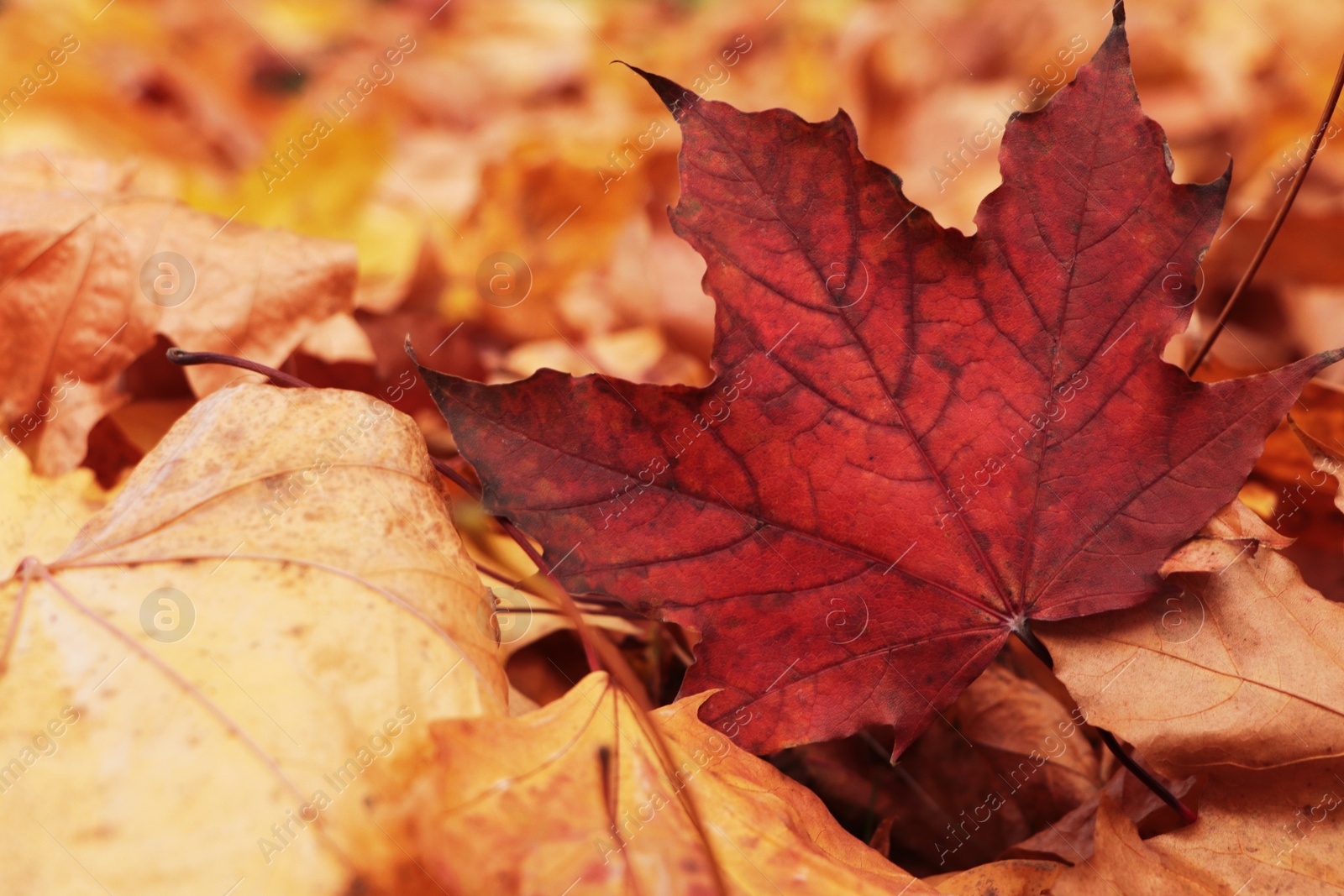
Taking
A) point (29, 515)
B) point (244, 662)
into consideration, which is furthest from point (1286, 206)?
point (29, 515)

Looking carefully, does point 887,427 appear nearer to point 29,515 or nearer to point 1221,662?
point 1221,662

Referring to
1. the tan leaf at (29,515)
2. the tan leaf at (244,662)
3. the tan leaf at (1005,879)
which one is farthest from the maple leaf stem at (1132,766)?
the tan leaf at (29,515)

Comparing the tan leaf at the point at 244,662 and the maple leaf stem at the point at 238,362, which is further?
the maple leaf stem at the point at 238,362

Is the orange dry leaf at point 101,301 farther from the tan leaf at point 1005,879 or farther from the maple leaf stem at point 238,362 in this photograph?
the tan leaf at point 1005,879

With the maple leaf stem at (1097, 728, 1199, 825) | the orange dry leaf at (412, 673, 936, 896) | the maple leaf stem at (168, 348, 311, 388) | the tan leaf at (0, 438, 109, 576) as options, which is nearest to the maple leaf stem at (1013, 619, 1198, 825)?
the maple leaf stem at (1097, 728, 1199, 825)

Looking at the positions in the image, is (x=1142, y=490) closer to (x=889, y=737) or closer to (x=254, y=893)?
(x=889, y=737)

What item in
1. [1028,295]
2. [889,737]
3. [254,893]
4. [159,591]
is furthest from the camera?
[889,737]

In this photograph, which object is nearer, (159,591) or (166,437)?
(159,591)

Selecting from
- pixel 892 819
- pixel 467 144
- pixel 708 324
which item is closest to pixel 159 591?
pixel 892 819
